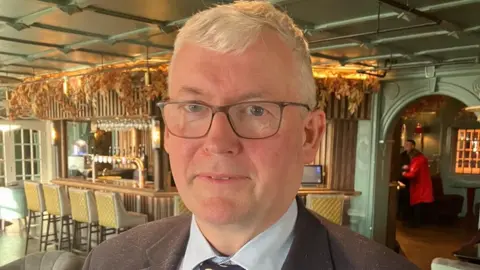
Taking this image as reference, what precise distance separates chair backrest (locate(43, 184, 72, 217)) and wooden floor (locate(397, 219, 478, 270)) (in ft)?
14.6

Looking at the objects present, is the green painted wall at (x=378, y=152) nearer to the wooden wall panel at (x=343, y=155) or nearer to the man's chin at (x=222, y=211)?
the wooden wall panel at (x=343, y=155)

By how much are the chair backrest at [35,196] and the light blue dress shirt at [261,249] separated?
5.25 metres

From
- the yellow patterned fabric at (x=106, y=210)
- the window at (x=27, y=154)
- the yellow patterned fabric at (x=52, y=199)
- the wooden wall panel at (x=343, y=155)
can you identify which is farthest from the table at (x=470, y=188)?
the window at (x=27, y=154)

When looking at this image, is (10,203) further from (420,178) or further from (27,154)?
(420,178)

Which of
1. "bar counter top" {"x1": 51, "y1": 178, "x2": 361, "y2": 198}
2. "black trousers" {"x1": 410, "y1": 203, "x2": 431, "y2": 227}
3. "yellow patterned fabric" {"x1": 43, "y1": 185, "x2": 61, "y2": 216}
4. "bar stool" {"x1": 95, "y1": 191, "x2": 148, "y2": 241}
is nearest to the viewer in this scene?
"bar stool" {"x1": 95, "y1": 191, "x2": 148, "y2": 241}

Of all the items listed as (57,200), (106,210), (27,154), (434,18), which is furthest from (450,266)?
(27,154)

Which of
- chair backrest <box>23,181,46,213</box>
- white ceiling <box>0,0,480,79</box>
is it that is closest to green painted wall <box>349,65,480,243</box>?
white ceiling <box>0,0,480,79</box>

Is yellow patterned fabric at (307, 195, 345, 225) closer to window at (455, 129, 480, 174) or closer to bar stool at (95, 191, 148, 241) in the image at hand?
bar stool at (95, 191, 148, 241)

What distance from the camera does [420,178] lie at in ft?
21.0

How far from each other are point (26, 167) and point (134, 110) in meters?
4.11

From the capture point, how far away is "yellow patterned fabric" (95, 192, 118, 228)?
14.7 feet

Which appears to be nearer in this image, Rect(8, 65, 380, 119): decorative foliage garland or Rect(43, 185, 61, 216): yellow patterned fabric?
Rect(8, 65, 380, 119): decorative foliage garland

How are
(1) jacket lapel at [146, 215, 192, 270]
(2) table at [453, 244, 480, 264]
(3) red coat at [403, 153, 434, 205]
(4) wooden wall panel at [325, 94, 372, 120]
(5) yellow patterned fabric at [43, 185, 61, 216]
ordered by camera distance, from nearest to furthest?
1. (1) jacket lapel at [146, 215, 192, 270]
2. (2) table at [453, 244, 480, 264]
3. (5) yellow patterned fabric at [43, 185, 61, 216]
4. (4) wooden wall panel at [325, 94, 372, 120]
5. (3) red coat at [403, 153, 434, 205]

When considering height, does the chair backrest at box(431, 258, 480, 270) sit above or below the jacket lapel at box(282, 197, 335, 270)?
below
